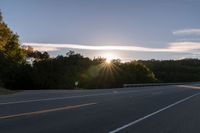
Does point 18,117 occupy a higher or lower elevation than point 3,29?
lower

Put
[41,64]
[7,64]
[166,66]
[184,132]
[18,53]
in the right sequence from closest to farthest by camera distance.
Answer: [184,132], [7,64], [41,64], [18,53], [166,66]

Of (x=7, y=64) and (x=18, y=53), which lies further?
(x=18, y=53)

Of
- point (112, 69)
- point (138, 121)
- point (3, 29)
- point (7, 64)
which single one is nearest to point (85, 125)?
point (138, 121)

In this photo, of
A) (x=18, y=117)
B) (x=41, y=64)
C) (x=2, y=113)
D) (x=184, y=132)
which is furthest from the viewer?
(x=41, y=64)

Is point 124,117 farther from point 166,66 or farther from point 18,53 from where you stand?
point 166,66

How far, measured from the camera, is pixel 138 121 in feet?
57.2

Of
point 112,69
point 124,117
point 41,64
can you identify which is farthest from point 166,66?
point 124,117

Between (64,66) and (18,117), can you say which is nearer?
(18,117)

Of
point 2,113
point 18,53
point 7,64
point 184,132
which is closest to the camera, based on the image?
point 184,132

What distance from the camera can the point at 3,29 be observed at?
7756cm

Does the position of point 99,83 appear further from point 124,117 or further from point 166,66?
point 166,66

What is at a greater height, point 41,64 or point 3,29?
point 3,29

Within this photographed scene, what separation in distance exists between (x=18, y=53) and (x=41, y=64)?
892cm

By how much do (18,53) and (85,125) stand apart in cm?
7050
